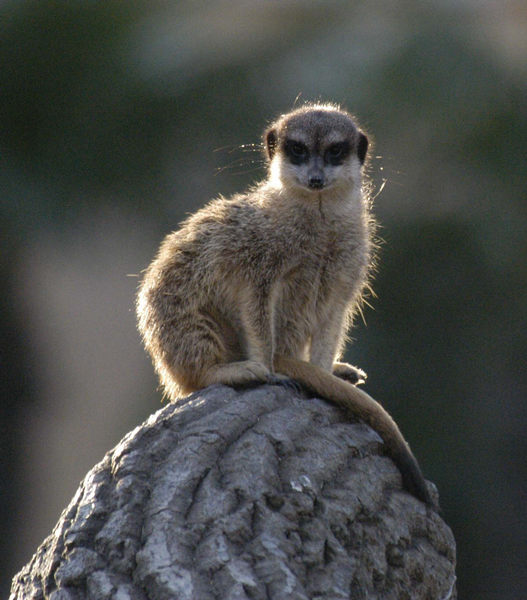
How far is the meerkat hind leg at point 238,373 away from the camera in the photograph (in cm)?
183

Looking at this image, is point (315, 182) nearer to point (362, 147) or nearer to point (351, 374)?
point (362, 147)

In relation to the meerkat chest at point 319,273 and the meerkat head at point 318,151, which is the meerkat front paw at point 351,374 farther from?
the meerkat head at point 318,151

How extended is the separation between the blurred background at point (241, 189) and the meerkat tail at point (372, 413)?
2155mm

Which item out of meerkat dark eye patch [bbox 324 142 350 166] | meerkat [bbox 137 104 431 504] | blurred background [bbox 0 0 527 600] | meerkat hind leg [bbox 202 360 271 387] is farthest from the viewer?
blurred background [bbox 0 0 527 600]

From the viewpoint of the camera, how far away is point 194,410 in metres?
1.61

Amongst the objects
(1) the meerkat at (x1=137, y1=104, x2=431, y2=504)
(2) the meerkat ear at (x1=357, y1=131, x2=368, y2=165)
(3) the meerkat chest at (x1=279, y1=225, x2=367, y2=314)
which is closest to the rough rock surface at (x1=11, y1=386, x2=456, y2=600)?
(1) the meerkat at (x1=137, y1=104, x2=431, y2=504)

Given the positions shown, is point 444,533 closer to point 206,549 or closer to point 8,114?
point 206,549

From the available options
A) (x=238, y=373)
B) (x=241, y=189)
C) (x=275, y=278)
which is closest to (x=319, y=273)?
(x=275, y=278)

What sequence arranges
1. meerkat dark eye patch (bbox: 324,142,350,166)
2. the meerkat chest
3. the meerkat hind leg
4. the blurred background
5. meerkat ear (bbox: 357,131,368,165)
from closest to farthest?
the meerkat hind leg, the meerkat chest, meerkat dark eye patch (bbox: 324,142,350,166), meerkat ear (bbox: 357,131,368,165), the blurred background

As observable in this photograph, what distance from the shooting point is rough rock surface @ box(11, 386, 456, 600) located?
128cm

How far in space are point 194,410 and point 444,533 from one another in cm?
47

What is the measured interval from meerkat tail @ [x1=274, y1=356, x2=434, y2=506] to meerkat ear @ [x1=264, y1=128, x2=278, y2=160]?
670 millimetres

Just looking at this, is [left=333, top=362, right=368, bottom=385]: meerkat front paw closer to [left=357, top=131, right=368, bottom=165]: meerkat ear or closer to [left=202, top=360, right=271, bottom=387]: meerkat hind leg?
[left=202, top=360, right=271, bottom=387]: meerkat hind leg

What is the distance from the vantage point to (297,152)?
2264 mm
